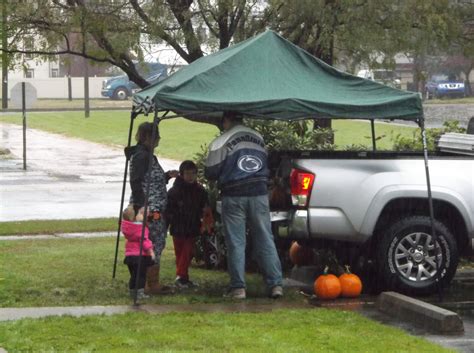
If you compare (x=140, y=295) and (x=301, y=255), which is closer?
(x=140, y=295)

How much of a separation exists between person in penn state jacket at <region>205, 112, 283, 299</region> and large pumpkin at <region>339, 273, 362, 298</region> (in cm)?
61

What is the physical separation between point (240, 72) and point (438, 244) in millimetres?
2529

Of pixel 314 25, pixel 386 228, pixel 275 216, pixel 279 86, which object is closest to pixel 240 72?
pixel 279 86

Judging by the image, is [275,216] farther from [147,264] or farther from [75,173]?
[75,173]

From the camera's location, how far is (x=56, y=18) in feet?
46.0

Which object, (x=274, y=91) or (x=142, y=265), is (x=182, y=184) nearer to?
(x=142, y=265)

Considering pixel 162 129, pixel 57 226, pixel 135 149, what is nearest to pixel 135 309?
pixel 135 149

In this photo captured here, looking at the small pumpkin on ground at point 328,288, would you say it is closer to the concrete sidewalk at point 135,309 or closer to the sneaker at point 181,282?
the concrete sidewalk at point 135,309

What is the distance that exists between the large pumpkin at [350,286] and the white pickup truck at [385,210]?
270 mm

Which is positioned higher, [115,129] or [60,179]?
[115,129]

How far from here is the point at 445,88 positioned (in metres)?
58.5

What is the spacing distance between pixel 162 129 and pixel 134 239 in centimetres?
3677

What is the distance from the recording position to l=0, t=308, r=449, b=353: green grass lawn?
24.6 feet

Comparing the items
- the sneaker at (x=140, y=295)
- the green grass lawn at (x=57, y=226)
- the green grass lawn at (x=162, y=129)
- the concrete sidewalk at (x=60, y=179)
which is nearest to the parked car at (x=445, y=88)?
the green grass lawn at (x=162, y=129)
